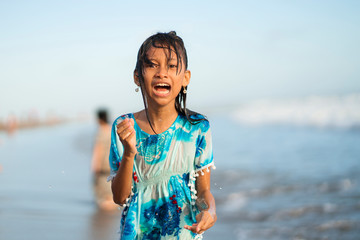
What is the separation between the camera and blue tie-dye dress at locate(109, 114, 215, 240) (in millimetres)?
2105

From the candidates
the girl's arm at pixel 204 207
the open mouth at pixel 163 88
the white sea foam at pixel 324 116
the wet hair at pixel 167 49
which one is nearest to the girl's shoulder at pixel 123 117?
the wet hair at pixel 167 49

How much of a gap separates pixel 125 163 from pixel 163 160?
0.23 m

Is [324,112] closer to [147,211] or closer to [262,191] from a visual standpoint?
[262,191]

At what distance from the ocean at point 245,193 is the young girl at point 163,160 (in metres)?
0.51

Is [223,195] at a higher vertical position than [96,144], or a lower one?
lower

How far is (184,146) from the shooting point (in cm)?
217

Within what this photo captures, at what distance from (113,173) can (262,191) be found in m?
5.46

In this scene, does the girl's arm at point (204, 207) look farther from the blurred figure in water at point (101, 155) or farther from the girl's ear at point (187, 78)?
the blurred figure in water at point (101, 155)

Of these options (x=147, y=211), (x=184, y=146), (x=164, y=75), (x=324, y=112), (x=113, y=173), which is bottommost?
(x=147, y=211)

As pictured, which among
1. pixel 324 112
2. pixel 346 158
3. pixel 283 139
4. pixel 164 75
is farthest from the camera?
pixel 324 112

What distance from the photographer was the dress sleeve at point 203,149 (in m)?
2.18

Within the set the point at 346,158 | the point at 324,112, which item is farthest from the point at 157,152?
the point at 324,112

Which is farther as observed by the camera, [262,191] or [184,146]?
[262,191]

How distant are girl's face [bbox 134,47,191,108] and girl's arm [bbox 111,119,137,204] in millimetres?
254
